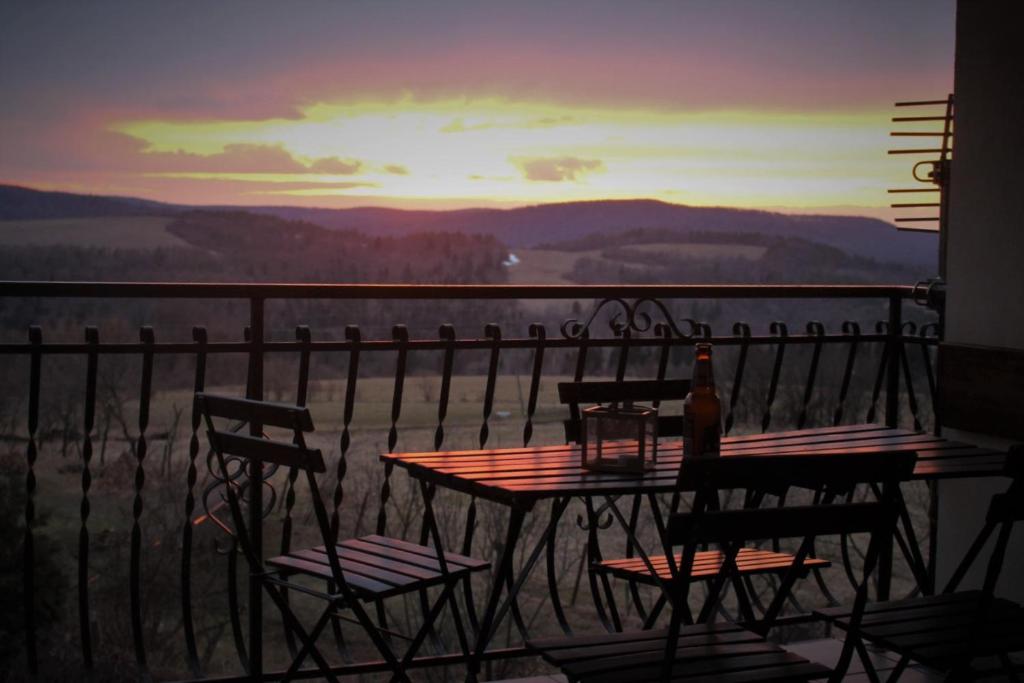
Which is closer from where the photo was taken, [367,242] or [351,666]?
[351,666]

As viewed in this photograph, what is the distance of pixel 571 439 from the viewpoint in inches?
139

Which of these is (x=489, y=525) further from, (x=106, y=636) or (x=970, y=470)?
(x=970, y=470)

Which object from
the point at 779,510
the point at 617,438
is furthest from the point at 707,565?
the point at 779,510

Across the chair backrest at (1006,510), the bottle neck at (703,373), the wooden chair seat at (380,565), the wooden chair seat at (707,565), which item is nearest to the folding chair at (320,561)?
the wooden chair seat at (380,565)

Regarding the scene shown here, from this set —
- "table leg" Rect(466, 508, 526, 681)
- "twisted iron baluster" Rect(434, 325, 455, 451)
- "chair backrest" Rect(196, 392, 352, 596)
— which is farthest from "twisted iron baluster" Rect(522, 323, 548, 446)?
"chair backrest" Rect(196, 392, 352, 596)

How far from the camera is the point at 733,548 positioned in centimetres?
240

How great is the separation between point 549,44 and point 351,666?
12354mm

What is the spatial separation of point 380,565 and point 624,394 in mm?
891

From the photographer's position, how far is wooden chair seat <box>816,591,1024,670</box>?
255 centimetres

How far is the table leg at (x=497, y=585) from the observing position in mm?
2693

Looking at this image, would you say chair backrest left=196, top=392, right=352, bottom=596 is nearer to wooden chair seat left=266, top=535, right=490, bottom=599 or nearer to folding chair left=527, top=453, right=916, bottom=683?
wooden chair seat left=266, top=535, right=490, bottom=599

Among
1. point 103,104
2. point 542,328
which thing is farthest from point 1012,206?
point 103,104

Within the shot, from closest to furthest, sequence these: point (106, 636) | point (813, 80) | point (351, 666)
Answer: point (351, 666) → point (106, 636) → point (813, 80)

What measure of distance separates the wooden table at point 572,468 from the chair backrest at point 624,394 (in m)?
0.09
